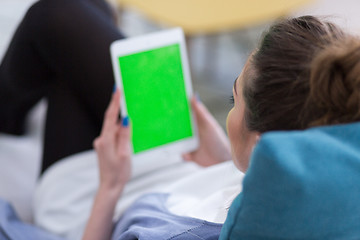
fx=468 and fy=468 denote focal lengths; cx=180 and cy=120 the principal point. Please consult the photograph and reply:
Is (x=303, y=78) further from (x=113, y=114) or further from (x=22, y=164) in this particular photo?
(x=22, y=164)

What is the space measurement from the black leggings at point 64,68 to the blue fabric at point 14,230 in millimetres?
142

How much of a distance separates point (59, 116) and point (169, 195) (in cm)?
31

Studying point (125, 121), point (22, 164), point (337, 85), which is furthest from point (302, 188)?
A: point (22, 164)

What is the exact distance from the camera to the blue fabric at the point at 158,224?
1.97 feet

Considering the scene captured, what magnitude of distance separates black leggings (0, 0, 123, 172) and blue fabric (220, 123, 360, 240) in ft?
1.79

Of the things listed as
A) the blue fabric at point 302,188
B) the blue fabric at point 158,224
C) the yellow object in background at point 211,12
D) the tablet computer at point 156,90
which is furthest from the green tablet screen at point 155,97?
the yellow object in background at point 211,12

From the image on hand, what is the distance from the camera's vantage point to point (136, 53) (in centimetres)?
85

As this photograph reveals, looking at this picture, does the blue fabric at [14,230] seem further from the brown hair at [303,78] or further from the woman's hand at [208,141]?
the brown hair at [303,78]

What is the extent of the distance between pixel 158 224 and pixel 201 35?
1052 millimetres

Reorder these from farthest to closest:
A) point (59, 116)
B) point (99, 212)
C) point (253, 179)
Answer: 1. point (59, 116)
2. point (99, 212)
3. point (253, 179)

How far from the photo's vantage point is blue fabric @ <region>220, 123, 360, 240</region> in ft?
1.31

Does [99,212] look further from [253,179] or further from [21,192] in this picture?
[253,179]

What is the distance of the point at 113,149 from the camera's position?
0.83 m

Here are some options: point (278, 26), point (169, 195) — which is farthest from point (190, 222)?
point (278, 26)
